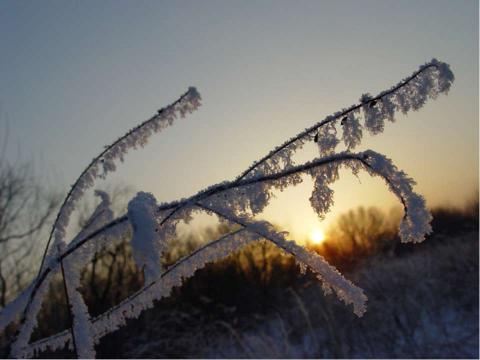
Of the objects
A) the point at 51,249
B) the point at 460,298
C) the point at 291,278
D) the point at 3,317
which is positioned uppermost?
the point at 291,278

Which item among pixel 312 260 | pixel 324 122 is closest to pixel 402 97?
pixel 324 122

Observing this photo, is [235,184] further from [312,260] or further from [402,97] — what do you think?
[402,97]

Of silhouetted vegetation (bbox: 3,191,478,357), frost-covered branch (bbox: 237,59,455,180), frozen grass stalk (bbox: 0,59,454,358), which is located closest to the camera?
frozen grass stalk (bbox: 0,59,454,358)

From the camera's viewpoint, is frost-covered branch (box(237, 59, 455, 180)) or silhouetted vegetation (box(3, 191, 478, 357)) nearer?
frost-covered branch (box(237, 59, 455, 180))

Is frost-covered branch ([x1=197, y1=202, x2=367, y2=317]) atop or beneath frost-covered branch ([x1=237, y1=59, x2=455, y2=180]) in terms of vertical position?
beneath

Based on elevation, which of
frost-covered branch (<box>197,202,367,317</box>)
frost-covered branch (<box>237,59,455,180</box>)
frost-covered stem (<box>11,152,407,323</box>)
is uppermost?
frost-covered branch (<box>237,59,455,180</box>)

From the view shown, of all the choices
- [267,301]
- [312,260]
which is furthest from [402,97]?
[267,301]

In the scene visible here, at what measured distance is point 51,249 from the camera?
0.85m

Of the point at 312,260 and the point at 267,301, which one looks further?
the point at 267,301

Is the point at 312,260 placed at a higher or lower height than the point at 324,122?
lower

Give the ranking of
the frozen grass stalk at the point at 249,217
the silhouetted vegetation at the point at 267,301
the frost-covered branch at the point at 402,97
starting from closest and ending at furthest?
the frozen grass stalk at the point at 249,217 → the frost-covered branch at the point at 402,97 → the silhouetted vegetation at the point at 267,301

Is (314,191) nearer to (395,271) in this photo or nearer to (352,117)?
(352,117)

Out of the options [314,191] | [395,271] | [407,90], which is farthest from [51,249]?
[395,271]

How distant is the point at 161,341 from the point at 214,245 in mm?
10920
